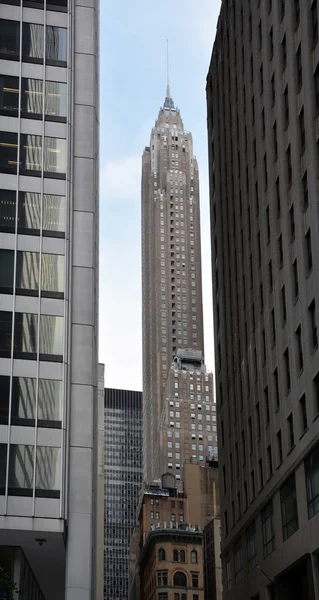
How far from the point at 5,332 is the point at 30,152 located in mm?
11878

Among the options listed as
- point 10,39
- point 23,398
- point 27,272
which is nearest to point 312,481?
point 23,398

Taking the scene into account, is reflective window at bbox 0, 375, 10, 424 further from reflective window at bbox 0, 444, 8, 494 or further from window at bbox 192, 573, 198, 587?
window at bbox 192, 573, 198, 587

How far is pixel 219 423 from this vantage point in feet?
283

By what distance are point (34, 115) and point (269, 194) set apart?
657 inches

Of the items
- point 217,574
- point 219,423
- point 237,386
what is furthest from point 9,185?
point 217,574

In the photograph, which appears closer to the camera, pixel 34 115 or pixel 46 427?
pixel 46 427

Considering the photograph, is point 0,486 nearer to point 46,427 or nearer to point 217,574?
point 46,427

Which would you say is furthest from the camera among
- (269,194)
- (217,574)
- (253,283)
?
(217,574)

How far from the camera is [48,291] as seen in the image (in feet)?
181

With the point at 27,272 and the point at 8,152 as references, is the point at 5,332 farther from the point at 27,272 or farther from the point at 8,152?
the point at 8,152

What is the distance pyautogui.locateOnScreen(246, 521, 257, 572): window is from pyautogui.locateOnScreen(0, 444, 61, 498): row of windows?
2208 centimetres

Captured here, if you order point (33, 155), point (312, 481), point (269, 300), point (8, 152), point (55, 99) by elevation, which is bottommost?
point (312, 481)

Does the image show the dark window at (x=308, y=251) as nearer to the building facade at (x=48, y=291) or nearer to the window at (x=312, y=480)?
the window at (x=312, y=480)

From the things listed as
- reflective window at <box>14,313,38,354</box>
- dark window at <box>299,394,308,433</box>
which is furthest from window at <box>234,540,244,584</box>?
reflective window at <box>14,313,38,354</box>
